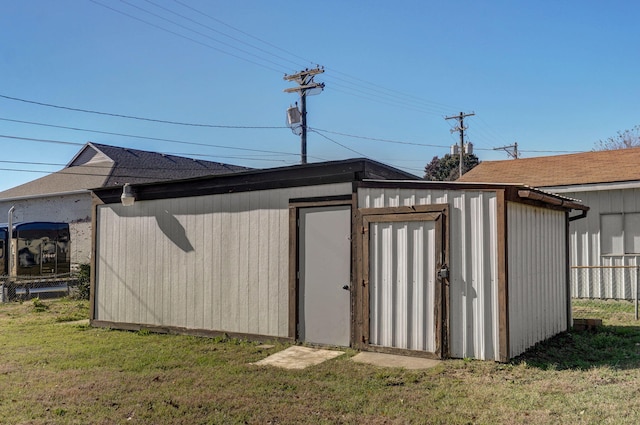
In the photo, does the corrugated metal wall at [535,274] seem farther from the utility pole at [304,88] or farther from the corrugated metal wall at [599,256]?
the utility pole at [304,88]

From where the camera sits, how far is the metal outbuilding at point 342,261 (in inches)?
238

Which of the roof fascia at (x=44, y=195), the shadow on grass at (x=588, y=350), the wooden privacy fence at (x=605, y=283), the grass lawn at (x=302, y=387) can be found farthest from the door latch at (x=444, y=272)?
the roof fascia at (x=44, y=195)

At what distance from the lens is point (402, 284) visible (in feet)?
21.3

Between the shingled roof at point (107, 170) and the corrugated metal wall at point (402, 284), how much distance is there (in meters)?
13.4

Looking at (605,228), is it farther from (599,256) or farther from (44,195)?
(44,195)

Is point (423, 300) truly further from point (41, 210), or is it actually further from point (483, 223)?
point (41, 210)

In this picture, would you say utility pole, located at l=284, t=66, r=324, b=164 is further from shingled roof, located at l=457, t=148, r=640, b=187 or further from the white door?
the white door

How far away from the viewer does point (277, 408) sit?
4473 mm

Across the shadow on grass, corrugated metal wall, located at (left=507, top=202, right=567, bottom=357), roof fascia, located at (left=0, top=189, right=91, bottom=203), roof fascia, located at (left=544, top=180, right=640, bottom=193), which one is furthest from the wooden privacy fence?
roof fascia, located at (left=0, top=189, right=91, bottom=203)

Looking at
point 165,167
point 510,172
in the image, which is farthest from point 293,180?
point 165,167

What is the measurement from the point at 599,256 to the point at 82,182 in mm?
17570

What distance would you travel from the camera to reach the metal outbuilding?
238 inches

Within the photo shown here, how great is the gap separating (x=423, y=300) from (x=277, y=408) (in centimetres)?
255

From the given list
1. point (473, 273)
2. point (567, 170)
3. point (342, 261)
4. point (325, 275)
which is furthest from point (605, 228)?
point (325, 275)
